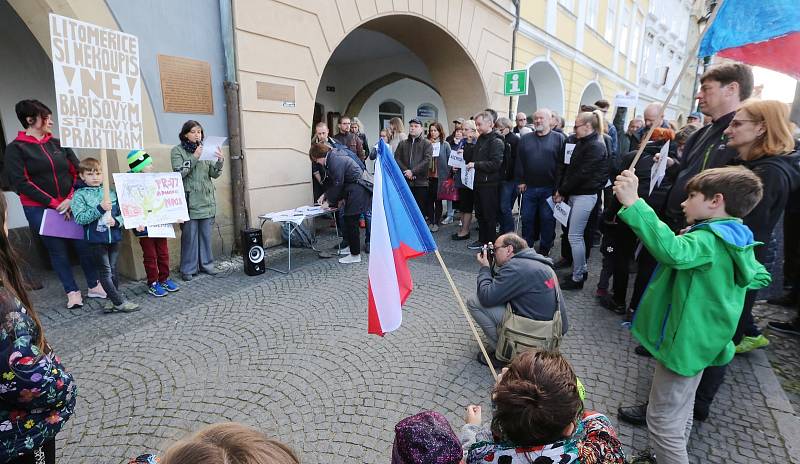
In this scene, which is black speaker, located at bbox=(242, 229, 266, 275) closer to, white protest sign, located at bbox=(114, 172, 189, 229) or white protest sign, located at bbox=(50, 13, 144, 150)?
white protest sign, located at bbox=(114, 172, 189, 229)

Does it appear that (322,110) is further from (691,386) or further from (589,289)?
(691,386)

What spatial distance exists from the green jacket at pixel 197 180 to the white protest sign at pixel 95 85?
0.77 metres

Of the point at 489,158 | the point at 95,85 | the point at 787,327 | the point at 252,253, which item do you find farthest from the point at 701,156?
the point at 95,85

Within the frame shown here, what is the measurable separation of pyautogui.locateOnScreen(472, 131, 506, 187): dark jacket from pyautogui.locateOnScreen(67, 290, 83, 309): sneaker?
5.00m

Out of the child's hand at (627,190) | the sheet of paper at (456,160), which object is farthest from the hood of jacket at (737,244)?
the sheet of paper at (456,160)

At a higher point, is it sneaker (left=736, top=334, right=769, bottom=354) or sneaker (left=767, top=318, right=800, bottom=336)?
sneaker (left=736, top=334, right=769, bottom=354)

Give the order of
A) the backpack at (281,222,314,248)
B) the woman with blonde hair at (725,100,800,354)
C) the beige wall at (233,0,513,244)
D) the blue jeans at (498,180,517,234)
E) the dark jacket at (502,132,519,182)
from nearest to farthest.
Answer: the woman with blonde hair at (725,100,800,354) → the beige wall at (233,0,513,244) → the dark jacket at (502,132,519,182) → the blue jeans at (498,180,517,234) → the backpack at (281,222,314,248)

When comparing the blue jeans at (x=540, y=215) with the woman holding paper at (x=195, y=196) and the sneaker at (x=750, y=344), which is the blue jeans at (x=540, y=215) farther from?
the woman holding paper at (x=195, y=196)

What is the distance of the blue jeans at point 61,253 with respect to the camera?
13.5 feet

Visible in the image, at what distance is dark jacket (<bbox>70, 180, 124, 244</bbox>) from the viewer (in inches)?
157

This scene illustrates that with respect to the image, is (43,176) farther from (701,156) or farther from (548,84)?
(548,84)

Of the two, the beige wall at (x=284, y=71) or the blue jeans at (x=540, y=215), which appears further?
the beige wall at (x=284, y=71)

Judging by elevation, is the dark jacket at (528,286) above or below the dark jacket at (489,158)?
below

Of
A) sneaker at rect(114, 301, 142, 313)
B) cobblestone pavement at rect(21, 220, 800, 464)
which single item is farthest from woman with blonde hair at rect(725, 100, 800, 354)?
sneaker at rect(114, 301, 142, 313)
